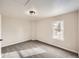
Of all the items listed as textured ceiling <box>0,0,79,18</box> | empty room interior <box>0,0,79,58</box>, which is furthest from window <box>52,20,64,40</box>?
textured ceiling <box>0,0,79,18</box>

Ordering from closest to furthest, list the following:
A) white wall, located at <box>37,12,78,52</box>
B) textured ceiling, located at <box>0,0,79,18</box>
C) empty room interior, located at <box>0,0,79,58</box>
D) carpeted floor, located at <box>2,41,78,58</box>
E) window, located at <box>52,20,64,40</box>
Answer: textured ceiling, located at <box>0,0,79,18</box> → empty room interior, located at <box>0,0,79,58</box> → carpeted floor, located at <box>2,41,78,58</box> → white wall, located at <box>37,12,78,52</box> → window, located at <box>52,20,64,40</box>

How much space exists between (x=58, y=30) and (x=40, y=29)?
226 cm

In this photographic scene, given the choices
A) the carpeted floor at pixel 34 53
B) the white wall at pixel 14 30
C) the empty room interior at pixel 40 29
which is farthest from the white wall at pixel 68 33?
the white wall at pixel 14 30

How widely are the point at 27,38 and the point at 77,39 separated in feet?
15.4

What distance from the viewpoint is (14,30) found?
5.25 metres

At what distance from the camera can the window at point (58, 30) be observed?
428 cm

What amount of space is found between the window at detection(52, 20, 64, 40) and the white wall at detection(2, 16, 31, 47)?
115 inches

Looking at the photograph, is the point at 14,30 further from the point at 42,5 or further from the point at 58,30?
the point at 42,5

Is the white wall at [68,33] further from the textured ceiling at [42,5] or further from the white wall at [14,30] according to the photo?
the white wall at [14,30]

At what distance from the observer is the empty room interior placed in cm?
262

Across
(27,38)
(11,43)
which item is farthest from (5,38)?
Answer: (27,38)

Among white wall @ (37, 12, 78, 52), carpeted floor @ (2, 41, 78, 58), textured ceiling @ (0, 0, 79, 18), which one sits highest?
textured ceiling @ (0, 0, 79, 18)

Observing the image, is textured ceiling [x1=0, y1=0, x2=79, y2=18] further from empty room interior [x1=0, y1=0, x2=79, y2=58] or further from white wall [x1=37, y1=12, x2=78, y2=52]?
white wall [x1=37, y1=12, x2=78, y2=52]

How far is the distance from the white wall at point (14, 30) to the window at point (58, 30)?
2933 millimetres
